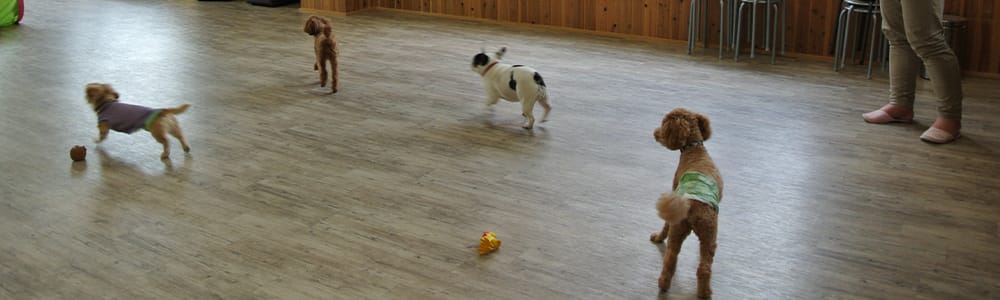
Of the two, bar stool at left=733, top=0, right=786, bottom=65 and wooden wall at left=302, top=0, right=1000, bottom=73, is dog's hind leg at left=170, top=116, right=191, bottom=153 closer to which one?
bar stool at left=733, top=0, right=786, bottom=65

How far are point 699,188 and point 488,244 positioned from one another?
2.53 ft

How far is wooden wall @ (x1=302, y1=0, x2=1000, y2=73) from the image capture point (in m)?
5.60

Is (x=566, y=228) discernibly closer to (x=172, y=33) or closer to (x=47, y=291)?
(x=47, y=291)

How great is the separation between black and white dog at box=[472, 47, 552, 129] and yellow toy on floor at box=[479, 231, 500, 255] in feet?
4.50

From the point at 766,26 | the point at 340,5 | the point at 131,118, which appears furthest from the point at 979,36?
the point at 340,5

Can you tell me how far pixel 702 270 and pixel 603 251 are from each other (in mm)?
460

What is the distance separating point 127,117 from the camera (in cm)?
411

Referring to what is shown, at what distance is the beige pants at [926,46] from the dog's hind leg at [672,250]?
205cm

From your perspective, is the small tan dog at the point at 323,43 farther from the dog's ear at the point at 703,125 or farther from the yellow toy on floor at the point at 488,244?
the dog's ear at the point at 703,125

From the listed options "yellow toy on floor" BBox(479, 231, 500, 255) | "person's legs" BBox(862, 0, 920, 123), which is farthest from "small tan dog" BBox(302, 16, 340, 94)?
"person's legs" BBox(862, 0, 920, 123)

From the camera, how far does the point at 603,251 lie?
3152mm

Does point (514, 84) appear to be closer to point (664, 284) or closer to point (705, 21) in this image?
point (664, 284)

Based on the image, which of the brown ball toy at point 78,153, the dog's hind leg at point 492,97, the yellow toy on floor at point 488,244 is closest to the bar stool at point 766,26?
the dog's hind leg at point 492,97

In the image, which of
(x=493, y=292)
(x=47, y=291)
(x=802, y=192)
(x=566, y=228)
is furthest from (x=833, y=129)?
(x=47, y=291)
